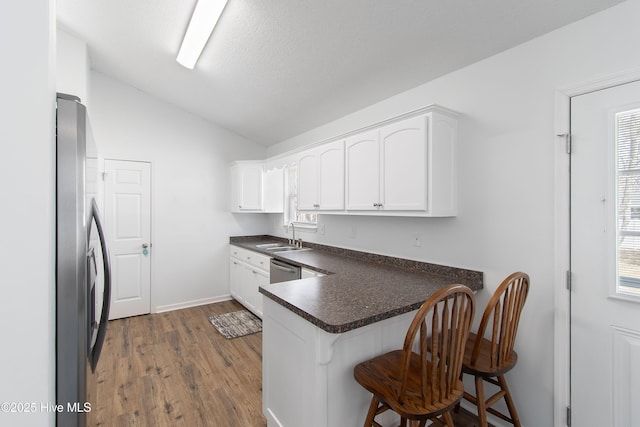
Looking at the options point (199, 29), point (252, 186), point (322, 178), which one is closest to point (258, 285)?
point (252, 186)

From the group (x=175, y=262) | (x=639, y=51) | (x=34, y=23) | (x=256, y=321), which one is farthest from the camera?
(x=175, y=262)

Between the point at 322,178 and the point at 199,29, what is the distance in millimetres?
1705

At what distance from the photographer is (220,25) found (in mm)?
2416

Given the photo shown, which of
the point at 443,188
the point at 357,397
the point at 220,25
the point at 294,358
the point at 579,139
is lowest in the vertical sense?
the point at 357,397

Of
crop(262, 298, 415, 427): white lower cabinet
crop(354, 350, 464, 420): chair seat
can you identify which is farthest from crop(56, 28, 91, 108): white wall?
crop(354, 350, 464, 420): chair seat

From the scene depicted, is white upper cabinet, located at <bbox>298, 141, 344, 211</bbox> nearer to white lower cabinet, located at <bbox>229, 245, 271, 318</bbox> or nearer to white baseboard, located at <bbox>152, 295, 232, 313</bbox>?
white lower cabinet, located at <bbox>229, 245, 271, 318</bbox>

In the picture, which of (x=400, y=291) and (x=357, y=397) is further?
(x=400, y=291)

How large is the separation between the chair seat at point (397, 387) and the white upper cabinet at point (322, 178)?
1533 millimetres

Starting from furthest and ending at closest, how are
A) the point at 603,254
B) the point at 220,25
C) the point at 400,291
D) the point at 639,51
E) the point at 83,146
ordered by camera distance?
the point at 220,25
the point at 400,291
the point at 603,254
the point at 639,51
the point at 83,146

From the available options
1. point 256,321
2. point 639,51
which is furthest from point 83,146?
point 256,321

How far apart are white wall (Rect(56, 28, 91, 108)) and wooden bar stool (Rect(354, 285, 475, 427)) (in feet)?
12.1

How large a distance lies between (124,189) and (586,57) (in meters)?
4.83

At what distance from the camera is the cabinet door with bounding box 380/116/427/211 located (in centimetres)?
205

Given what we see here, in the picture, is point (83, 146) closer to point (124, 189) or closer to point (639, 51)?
point (639, 51)
